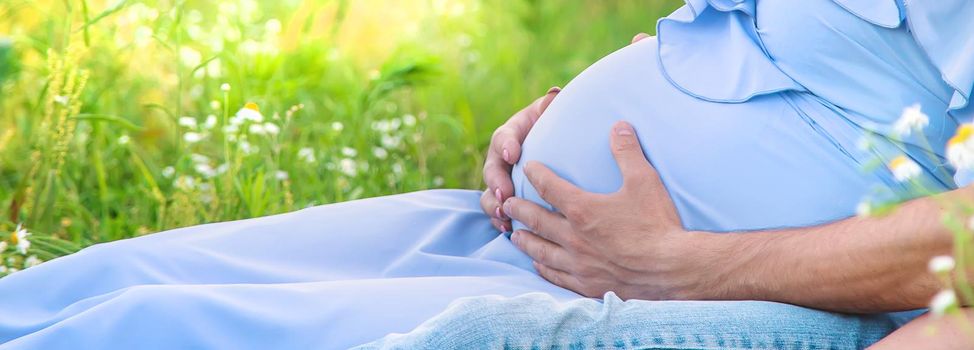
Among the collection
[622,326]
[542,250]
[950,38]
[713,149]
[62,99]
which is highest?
[62,99]

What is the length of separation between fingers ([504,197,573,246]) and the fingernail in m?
0.15

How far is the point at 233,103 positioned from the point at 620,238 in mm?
1471

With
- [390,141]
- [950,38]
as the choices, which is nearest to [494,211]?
[950,38]

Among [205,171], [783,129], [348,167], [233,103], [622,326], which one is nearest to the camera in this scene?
[622,326]

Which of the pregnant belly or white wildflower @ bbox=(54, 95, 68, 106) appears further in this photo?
white wildflower @ bbox=(54, 95, 68, 106)

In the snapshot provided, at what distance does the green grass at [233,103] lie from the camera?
219 cm

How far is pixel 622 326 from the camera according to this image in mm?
1218

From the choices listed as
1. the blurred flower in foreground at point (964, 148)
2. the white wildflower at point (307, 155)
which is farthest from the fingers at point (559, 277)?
the white wildflower at point (307, 155)

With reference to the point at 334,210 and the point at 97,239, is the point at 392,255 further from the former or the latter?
the point at 97,239

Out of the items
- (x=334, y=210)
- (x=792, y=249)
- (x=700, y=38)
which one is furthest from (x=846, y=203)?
(x=334, y=210)

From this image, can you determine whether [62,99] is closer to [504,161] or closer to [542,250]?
[504,161]

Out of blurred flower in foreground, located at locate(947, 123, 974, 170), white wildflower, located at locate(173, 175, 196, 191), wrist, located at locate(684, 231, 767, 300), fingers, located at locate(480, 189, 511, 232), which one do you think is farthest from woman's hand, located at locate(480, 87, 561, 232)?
blurred flower in foreground, located at locate(947, 123, 974, 170)

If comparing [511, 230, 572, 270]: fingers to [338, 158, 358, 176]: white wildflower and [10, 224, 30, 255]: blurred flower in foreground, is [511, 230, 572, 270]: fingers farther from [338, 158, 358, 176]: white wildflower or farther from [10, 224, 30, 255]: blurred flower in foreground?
[338, 158, 358, 176]: white wildflower

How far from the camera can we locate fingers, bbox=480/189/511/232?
1.72 meters
